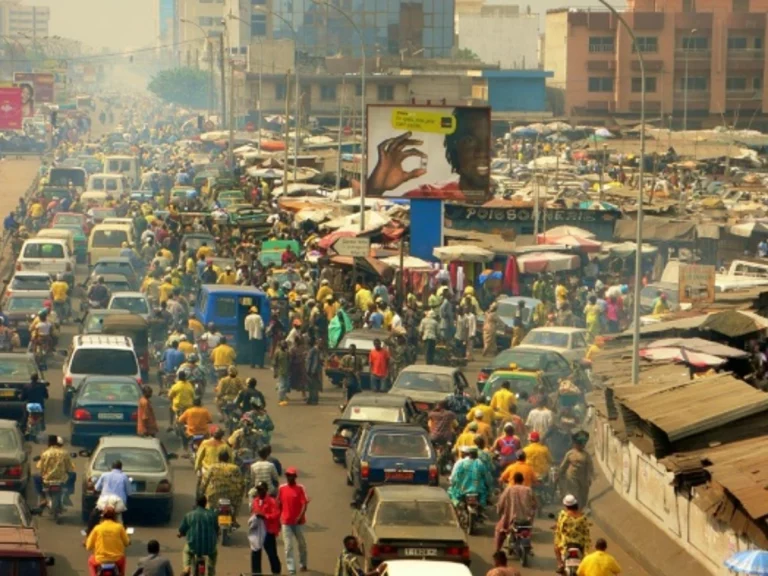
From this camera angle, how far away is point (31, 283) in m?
39.6

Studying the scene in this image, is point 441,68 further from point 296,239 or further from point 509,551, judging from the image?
point 509,551

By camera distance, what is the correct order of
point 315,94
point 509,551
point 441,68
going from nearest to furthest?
point 509,551, point 315,94, point 441,68

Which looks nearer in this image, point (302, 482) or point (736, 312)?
point (302, 482)

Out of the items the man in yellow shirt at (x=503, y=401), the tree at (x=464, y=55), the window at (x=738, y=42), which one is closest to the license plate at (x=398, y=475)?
the man in yellow shirt at (x=503, y=401)

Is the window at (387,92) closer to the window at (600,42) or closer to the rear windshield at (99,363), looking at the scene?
the window at (600,42)

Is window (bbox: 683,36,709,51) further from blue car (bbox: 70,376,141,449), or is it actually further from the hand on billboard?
blue car (bbox: 70,376,141,449)

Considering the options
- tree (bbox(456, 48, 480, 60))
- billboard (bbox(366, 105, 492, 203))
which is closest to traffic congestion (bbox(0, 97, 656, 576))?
billboard (bbox(366, 105, 492, 203))

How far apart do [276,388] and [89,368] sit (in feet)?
15.8

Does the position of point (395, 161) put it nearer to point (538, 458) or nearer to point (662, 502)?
point (538, 458)

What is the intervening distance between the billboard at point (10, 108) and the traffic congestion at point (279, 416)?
56.8m

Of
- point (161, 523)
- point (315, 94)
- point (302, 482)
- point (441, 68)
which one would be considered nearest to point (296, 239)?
point (302, 482)

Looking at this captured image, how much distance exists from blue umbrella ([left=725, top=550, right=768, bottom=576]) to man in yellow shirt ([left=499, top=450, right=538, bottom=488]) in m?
6.83

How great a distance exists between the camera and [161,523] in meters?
22.5

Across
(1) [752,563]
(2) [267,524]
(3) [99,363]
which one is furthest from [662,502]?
(3) [99,363]
